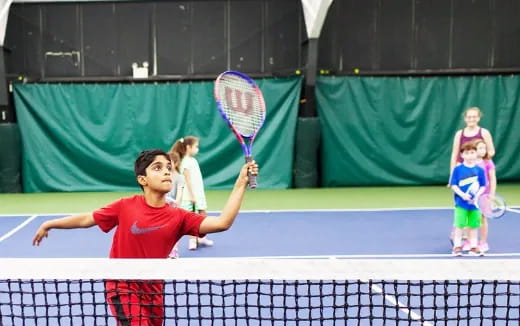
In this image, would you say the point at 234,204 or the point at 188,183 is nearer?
the point at 234,204

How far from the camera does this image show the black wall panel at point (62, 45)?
10.2 meters

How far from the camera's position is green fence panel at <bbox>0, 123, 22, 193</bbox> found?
30.5ft

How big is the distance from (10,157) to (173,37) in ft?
12.6

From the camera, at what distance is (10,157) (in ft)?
30.7

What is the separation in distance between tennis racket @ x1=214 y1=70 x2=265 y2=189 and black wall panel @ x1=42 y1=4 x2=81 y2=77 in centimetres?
813

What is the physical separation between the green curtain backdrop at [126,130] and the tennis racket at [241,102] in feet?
21.5

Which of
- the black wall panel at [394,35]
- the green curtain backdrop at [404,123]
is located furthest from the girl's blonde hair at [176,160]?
the black wall panel at [394,35]

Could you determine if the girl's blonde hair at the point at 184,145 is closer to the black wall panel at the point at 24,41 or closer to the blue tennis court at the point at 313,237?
the blue tennis court at the point at 313,237

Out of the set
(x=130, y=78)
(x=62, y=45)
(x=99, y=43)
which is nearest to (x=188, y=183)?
(x=130, y=78)

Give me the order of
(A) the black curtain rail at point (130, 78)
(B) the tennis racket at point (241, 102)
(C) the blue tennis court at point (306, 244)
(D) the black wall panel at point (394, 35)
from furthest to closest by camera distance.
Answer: (D) the black wall panel at point (394, 35) < (A) the black curtain rail at point (130, 78) < (C) the blue tennis court at point (306, 244) < (B) the tennis racket at point (241, 102)

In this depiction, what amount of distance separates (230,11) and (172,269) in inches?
360

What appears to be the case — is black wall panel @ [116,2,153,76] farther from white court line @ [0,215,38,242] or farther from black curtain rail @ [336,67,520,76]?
white court line @ [0,215,38,242]

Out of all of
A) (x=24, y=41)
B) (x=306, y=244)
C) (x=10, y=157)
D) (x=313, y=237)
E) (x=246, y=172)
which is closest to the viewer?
(x=246, y=172)

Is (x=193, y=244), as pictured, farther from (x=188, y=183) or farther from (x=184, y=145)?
(x=184, y=145)
